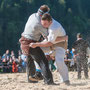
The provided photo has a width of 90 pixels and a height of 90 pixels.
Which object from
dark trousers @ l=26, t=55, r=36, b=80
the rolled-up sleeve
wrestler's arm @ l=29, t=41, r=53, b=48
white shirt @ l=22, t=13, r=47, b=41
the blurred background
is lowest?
dark trousers @ l=26, t=55, r=36, b=80

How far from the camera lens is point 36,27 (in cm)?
604

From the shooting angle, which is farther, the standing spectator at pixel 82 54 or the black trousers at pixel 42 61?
the standing spectator at pixel 82 54

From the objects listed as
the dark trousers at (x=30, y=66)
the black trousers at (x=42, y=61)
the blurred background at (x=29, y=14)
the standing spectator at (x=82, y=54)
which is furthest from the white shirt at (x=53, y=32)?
the blurred background at (x=29, y=14)

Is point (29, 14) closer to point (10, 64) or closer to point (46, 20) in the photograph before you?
point (10, 64)

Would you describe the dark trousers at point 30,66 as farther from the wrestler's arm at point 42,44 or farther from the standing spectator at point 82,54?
the standing spectator at point 82,54

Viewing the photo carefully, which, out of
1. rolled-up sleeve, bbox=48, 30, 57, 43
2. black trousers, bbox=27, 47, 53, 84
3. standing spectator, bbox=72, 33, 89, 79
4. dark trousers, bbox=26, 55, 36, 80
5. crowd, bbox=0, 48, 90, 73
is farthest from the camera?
crowd, bbox=0, 48, 90, 73

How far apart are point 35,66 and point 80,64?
291cm

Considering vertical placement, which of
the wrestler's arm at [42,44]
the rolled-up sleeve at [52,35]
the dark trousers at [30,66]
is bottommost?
the dark trousers at [30,66]

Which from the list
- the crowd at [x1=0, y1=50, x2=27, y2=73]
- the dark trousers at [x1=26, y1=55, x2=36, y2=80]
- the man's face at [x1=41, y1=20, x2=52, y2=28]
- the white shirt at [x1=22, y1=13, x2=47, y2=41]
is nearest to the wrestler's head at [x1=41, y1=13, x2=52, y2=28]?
the man's face at [x1=41, y1=20, x2=52, y2=28]

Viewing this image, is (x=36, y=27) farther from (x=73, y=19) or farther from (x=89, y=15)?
(x=89, y=15)

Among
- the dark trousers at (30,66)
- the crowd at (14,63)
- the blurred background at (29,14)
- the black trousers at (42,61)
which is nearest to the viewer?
the black trousers at (42,61)

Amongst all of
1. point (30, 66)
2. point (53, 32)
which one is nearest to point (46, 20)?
point (53, 32)

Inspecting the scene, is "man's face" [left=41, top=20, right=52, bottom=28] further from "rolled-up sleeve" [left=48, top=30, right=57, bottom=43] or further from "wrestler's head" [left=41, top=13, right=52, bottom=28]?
"rolled-up sleeve" [left=48, top=30, right=57, bottom=43]

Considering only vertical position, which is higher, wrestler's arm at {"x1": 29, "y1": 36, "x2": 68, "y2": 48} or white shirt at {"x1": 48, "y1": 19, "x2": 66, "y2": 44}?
white shirt at {"x1": 48, "y1": 19, "x2": 66, "y2": 44}
